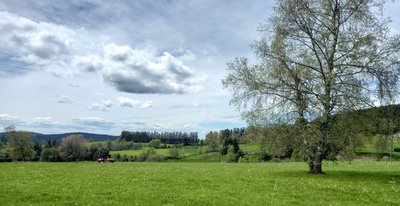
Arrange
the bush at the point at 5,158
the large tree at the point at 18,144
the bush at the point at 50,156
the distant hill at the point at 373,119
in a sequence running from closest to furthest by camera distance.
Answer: the distant hill at the point at 373,119 < the large tree at the point at 18,144 < the bush at the point at 5,158 < the bush at the point at 50,156

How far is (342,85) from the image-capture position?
86.2 ft

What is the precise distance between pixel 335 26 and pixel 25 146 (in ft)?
268

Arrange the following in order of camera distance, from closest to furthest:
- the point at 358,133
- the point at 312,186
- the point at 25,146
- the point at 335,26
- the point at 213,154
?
the point at 312,186, the point at 358,133, the point at 335,26, the point at 25,146, the point at 213,154

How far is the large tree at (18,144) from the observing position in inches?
3408

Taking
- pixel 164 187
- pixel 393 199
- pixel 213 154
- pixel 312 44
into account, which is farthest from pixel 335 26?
pixel 213 154

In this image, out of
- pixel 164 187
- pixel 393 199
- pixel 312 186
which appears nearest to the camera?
pixel 393 199

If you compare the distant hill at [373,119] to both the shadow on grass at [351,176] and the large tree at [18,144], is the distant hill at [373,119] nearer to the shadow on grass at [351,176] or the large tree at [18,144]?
the shadow on grass at [351,176]

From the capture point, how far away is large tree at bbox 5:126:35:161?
86.6 meters

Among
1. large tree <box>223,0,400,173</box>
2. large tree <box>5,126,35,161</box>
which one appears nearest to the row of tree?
large tree <box>5,126,35,161</box>

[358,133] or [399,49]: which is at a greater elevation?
[399,49]

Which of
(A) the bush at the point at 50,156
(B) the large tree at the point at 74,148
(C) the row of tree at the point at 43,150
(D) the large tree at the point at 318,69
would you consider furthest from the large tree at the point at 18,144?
(D) the large tree at the point at 318,69

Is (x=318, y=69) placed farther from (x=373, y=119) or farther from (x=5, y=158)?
(x=5, y=158)

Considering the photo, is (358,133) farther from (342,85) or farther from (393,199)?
(393,199)

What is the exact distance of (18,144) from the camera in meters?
87.2
